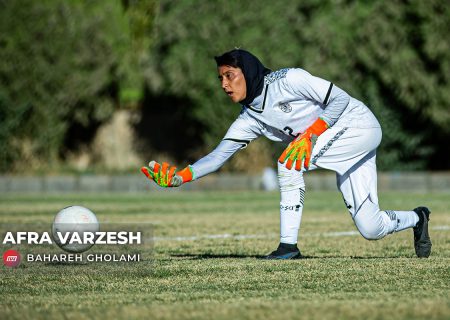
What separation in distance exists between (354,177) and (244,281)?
2034 millimetres

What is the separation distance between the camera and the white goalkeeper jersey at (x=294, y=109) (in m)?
8.53

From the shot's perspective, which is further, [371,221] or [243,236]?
[243,236]

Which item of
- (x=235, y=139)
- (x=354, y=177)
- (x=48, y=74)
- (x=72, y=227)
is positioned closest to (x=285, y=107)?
(x=235, y=139)

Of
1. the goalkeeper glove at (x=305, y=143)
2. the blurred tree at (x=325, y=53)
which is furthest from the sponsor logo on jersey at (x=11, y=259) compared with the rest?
the blurred tree at (x=325, y=53)

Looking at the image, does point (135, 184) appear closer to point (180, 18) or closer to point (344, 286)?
point (180, 18)

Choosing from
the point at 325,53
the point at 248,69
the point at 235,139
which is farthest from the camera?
the point at 325,53

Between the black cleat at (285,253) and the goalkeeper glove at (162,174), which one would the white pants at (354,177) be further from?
the goalkeeper glove at (162,174)

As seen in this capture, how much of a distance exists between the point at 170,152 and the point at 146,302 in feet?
77.7

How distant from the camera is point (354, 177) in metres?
8.91

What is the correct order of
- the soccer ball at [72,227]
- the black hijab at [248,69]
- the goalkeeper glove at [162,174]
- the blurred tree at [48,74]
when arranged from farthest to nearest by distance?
the blurred tree at [48,74], the soccer ball at [72,227], the black hijab at [248,69], the goalkeeper glove at [162,174]

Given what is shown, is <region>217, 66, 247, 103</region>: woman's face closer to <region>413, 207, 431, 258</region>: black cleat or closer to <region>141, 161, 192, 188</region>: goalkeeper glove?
<region>141, 161, 192, 188</region>: goalkeeper glove

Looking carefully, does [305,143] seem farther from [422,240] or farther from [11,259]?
[11,259]

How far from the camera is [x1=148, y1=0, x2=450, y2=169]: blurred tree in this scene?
26.9 metres

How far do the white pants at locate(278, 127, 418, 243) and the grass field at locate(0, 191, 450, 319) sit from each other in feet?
1.18
